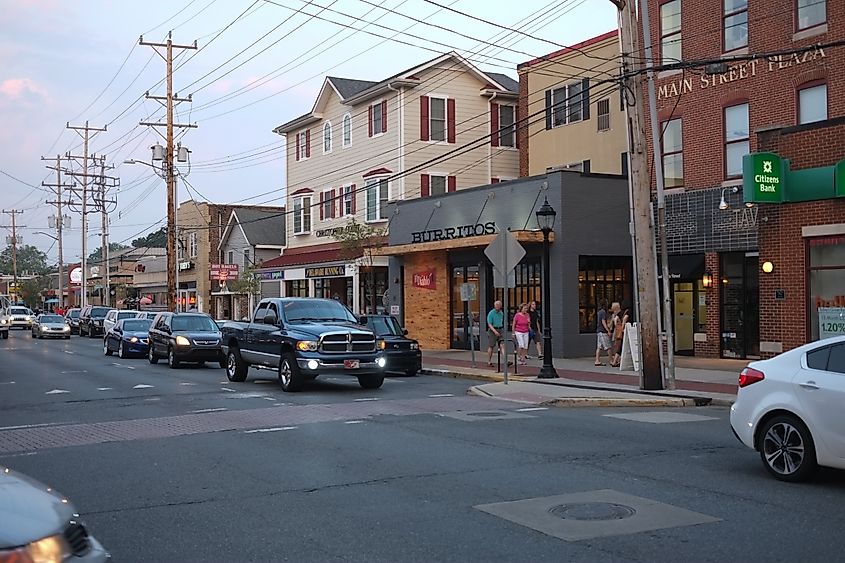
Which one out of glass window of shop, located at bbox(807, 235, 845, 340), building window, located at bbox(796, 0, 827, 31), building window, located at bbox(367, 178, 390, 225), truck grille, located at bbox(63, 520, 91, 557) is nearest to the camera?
truck grille, located at bbox(63, 520, 91, 557)

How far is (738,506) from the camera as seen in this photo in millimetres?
8180

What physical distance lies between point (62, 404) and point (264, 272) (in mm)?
29360

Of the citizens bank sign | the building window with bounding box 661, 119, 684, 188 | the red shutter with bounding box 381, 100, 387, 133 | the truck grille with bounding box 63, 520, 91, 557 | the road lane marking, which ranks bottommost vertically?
the road lane marking

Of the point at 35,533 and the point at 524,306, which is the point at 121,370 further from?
the point at 35,533

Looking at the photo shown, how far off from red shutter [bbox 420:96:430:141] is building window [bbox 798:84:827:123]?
19111 mm

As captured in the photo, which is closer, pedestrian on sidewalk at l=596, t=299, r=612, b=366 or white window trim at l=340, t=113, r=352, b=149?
pedestrian on sidewalk at l=596, t=299, r=612, b=366

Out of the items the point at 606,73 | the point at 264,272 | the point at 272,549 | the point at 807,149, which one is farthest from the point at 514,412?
the point at 264,272

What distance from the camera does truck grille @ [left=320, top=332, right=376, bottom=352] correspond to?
18719 millimetres

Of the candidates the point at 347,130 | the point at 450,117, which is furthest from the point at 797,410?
the point at 347,130

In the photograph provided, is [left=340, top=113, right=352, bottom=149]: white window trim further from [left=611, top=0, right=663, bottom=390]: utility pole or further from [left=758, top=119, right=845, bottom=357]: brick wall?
[left=611, top=0, right=663, bottom=390]: utility pole

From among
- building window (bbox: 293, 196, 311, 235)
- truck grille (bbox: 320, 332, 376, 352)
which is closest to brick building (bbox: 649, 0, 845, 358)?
truck grille (bbox: 320, 332, 376, 352)

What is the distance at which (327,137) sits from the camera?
44969 mm

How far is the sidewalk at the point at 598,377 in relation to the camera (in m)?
18.1

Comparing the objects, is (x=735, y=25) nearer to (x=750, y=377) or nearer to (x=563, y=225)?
(x=563, y=225)
